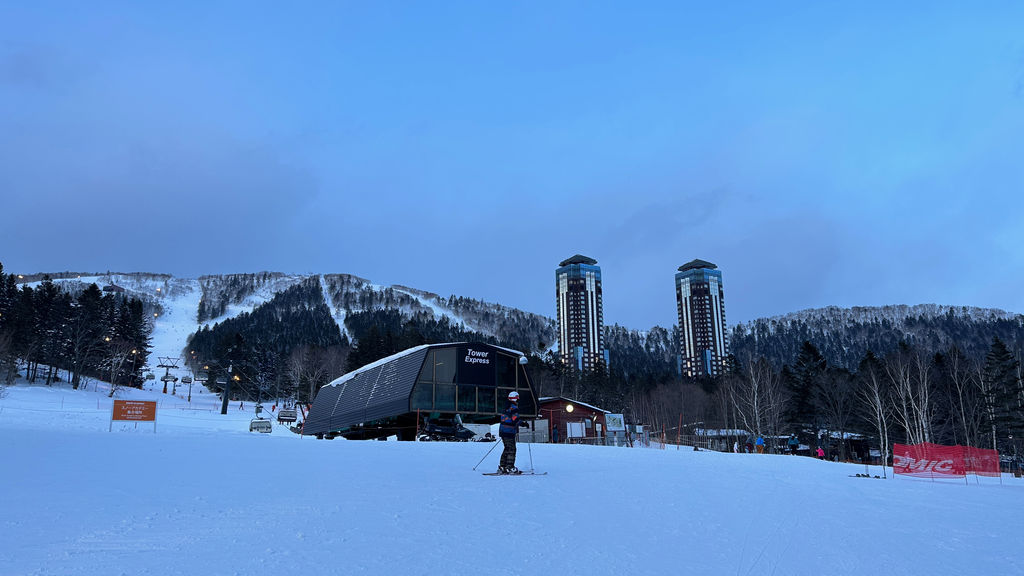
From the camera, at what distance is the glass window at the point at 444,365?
37969mm

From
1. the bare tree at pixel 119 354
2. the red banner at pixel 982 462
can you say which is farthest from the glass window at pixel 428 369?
the bare tree at pixel 119 354

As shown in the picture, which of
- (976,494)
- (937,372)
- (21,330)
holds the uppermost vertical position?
(21,330)

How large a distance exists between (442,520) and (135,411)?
927 inches

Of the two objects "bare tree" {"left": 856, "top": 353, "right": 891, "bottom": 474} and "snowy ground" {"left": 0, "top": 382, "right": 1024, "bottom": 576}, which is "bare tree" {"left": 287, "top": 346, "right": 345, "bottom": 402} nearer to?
"bare tree" {"left": 856, "top": 353, "right": 891, "bottom": 474}

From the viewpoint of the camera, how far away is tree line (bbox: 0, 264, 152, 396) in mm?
69125

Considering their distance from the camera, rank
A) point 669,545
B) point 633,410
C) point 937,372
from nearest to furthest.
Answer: point 669,545 < point 937,372 < point 633,410

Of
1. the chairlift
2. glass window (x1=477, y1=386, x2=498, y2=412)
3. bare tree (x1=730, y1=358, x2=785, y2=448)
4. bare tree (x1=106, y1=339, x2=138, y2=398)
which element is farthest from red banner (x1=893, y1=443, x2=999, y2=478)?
bare tree (x1=106, y1=339, x2=138, y2=398)

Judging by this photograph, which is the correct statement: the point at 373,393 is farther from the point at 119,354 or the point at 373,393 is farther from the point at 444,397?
the point at 119,354

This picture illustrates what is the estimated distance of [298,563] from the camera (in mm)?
5941

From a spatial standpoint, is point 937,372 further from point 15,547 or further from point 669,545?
point 15,547

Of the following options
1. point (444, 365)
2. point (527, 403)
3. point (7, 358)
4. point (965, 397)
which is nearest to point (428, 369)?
point (444, 365)

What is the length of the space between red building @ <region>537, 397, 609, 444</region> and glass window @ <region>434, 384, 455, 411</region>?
10285mm

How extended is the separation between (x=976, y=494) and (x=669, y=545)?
41.5 feet

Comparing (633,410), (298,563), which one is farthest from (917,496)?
(633,410)
